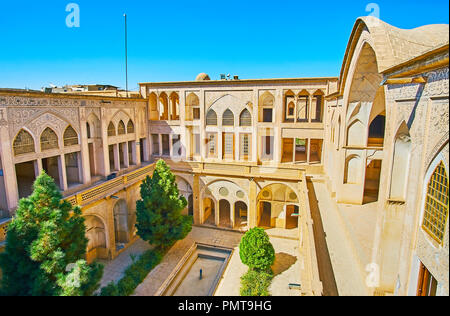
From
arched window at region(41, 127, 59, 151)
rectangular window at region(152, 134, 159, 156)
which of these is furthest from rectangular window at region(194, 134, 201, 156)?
arched window at region(41, 127, 59, 151)

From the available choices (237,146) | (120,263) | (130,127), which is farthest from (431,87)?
(130,127)

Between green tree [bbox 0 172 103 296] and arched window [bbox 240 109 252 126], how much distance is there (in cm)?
1188

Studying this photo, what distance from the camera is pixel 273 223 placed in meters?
18.1

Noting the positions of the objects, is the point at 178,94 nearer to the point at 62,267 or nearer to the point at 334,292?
the point at 62,267

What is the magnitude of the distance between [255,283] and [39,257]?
8.39m

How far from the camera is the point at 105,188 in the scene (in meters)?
13.6

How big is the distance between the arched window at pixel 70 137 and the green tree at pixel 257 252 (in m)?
9.76

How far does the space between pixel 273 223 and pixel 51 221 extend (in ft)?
43.3

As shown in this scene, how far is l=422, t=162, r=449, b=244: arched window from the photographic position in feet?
14.8

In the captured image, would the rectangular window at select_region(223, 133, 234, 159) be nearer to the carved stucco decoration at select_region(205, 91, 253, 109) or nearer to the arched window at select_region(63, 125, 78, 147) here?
the carved stucco decoration at select_region(205, 91, 253, 109)

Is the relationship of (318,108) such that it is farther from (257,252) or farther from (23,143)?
(23,143)

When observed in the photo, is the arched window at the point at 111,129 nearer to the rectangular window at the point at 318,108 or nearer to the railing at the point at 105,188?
the railing at the point at 105,188

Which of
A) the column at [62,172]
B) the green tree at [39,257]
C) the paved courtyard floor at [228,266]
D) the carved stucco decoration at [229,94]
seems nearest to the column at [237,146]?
the carved stucco decoration at [229,94]

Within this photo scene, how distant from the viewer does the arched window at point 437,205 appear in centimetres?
450
